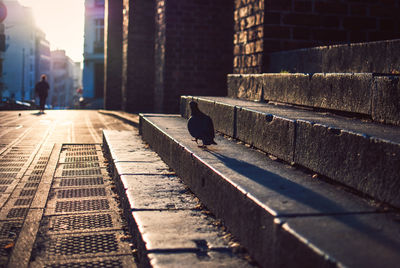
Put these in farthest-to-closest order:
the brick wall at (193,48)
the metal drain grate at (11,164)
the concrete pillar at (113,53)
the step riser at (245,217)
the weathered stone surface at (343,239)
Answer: the concrete pillar at (113,53) → the brick wall at (193,48) → the metal drain grate at (11,164) → the step riser at (245,217) → the weathered stone surface at (343,239)

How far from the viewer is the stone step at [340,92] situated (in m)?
2.55

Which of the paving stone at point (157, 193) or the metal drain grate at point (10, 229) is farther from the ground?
the paving stone at point (157, 193)

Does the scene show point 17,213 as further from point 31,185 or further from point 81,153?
point 81,153

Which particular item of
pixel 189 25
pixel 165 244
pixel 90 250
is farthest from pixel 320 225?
pixel 189 25

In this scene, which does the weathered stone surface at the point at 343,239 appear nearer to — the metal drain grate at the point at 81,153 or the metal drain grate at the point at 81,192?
the metal drain grate at the point at 81,192

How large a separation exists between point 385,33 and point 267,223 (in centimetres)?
369

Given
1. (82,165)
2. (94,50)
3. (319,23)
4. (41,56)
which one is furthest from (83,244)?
(41,56)

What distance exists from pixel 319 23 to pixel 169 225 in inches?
127

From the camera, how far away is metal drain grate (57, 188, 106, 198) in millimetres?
4035

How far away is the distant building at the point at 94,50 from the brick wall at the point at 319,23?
35461 mm

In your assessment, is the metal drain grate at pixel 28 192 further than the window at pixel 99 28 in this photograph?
No

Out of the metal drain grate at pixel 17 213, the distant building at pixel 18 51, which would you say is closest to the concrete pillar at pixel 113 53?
the metal drain grate at pixel 17 213

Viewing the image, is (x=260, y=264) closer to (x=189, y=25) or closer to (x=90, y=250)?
(x=90, y=250)

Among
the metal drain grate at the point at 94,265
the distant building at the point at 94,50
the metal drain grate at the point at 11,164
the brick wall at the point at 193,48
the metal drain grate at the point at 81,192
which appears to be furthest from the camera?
the distant building at the point at 94,50
